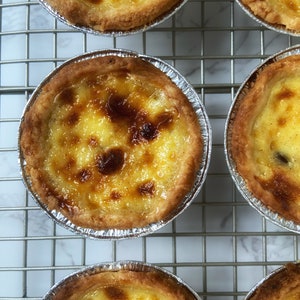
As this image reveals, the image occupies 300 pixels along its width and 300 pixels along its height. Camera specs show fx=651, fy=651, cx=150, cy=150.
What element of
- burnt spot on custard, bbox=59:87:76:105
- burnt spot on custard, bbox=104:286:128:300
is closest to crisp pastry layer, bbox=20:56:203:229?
burnt spot on custard, bbox=59:87:76:105

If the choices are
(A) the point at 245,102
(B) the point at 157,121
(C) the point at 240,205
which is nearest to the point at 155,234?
(C) the point at 240,205

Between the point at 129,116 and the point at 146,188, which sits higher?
the point at 129,116

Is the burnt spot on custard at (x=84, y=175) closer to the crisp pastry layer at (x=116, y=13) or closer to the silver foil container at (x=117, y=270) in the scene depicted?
the silver foil container at (x=117, y=270)

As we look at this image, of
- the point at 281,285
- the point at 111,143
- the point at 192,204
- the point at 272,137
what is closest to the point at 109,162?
the point at 111,143

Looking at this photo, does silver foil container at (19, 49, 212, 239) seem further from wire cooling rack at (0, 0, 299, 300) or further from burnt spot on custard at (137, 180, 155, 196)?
wire cooling rack at (0, 0, 299, 300)

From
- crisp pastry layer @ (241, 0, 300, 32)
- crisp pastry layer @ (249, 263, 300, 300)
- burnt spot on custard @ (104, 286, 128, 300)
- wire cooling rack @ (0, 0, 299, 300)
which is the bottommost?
burnt spot on custard @ (104, 286, 128, 300)

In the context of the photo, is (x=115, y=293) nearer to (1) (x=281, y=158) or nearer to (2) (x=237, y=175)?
(2) (x=237, y=175)
